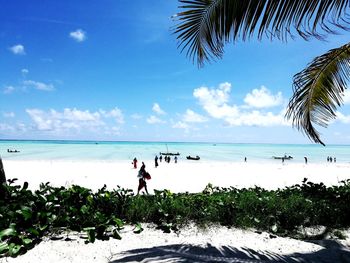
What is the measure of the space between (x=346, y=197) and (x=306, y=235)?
2.22m

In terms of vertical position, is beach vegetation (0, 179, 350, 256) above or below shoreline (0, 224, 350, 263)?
above

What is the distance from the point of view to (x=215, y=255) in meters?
3.99

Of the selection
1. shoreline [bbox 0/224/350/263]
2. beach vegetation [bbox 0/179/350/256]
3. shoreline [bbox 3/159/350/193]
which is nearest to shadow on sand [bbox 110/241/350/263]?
shoreline [bbox 0/224/350/263]

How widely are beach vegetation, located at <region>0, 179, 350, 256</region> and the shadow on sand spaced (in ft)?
2.09

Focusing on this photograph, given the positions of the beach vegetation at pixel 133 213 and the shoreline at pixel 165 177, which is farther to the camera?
the shoreline at pixel 165 177

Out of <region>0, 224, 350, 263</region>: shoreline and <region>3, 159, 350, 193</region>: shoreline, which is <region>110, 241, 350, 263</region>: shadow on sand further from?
<region>3, 159, 350, 193</region>: shoreline

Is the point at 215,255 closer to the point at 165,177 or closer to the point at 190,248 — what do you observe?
the point at 190,248

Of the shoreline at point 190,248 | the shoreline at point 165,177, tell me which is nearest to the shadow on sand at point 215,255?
the shoreline at point 190,248

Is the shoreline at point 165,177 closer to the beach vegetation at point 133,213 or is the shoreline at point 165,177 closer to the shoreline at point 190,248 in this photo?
the beach vegetation at point 133,213

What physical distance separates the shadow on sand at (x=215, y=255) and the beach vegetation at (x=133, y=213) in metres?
0.64

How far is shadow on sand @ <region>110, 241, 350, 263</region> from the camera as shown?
12.3ft

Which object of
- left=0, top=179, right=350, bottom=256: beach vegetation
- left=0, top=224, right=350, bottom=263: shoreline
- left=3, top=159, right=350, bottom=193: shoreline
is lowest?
left=3, top=159, right=350, bottom=193: shoreline

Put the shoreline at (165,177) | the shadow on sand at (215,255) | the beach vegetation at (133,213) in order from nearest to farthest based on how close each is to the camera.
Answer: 1. the shadow on sand at (215,255)
2. the beach vegetation at (133,213)
3. the shoreline at (165,177)

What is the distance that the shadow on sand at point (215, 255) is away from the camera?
147 inches
